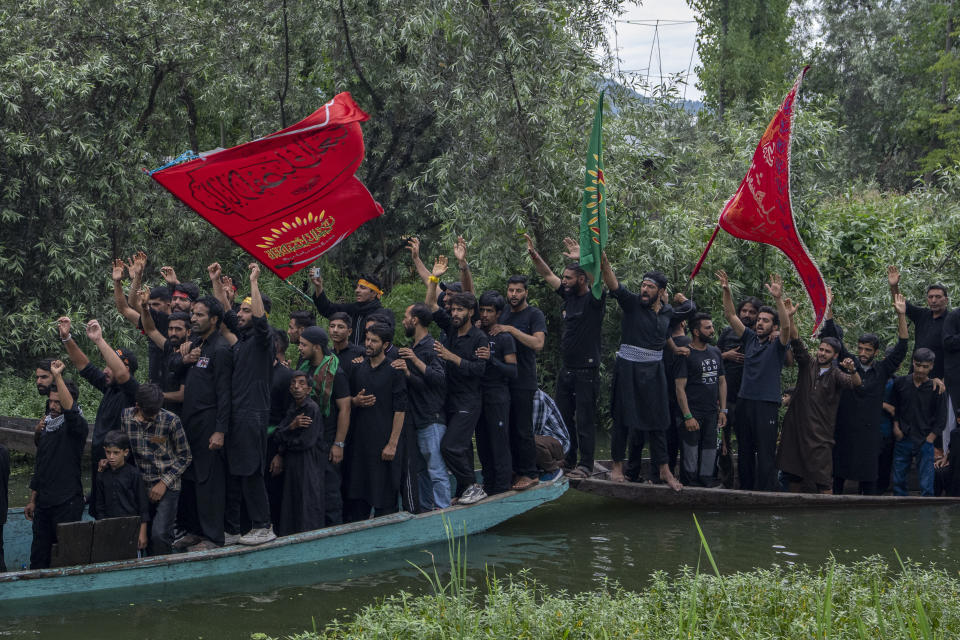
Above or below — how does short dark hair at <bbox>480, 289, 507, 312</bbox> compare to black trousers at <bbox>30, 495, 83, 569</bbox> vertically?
above

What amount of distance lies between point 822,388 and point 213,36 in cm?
1216

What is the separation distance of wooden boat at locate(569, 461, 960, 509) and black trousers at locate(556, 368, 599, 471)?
330 mm

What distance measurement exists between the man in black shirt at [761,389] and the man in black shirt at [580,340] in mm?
1393

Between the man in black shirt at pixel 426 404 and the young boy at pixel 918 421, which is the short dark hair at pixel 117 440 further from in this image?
the young boy at pixel 918 421

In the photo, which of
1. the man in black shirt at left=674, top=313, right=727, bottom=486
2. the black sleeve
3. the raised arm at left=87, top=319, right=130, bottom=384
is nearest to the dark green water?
the man in black shirt at left=674, top=313, right=727, bottom=486

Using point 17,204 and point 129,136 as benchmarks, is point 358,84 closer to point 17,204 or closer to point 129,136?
point 129,136

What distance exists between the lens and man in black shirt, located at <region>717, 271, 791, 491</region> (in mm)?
10031

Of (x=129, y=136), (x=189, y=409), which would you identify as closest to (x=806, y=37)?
(x=129, y=136)

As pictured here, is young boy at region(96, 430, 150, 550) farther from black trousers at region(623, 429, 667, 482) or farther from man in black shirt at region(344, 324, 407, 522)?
black trousers at region(623, 429, 667, 482)

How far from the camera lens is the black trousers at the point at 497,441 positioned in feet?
29.6

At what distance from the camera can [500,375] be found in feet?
29.2

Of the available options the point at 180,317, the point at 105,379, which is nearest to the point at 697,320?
the point at 180,317

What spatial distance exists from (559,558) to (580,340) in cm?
210

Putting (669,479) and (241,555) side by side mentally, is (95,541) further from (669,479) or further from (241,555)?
(669,479)
